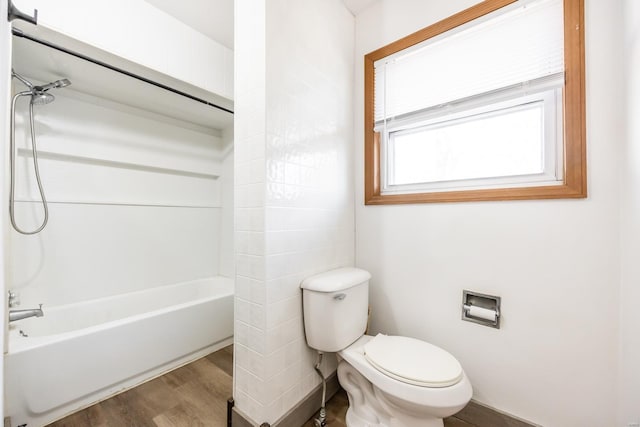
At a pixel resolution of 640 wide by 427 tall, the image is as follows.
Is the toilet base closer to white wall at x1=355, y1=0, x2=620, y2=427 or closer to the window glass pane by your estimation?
white wall at x1=355, y1=0, x2=620, y2=427

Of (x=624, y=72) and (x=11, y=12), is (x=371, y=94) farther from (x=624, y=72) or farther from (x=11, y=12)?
(x=11, y=12)

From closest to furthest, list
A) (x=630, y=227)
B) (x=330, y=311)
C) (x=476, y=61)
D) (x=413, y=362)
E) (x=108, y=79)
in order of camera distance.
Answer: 1. (x=630, y=227)
2. (x=413, y=362)
3. (x=330, y=311)
4. (x=476, y=61)
5. (x=108, y=79)

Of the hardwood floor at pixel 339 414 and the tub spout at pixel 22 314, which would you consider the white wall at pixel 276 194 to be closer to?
the hardwood floor at pixel 339 414

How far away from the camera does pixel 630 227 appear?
0.98m

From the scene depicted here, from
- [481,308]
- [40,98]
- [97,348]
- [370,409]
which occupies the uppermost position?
[40,98]

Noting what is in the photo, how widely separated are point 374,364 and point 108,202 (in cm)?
236

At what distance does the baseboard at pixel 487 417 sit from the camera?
4.06 ft

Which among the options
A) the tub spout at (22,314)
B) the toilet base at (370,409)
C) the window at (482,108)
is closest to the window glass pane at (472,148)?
the window at (482,108)

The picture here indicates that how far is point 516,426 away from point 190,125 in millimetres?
3273

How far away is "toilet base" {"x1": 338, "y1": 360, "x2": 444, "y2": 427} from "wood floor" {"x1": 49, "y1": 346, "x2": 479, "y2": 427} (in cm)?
14

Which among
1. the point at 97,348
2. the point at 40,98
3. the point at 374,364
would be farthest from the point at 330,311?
the point at 40,98

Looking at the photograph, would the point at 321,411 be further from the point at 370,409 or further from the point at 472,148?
the point at 472,148

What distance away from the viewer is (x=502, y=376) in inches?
50.4

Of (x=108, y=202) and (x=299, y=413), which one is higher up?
(x=108, y=202)
